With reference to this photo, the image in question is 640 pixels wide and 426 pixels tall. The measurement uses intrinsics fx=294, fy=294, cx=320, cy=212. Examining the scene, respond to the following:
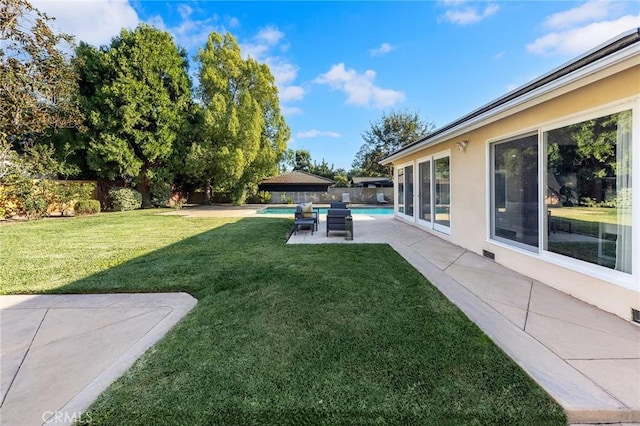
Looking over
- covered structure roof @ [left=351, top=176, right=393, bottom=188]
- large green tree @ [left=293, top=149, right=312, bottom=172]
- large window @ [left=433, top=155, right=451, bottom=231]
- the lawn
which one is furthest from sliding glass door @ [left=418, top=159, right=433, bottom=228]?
large green tree @ [left=293, top=149, right=312, bottom=172]

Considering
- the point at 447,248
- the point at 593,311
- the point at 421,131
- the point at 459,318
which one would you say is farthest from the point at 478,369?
the point at 421,131

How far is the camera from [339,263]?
619cm

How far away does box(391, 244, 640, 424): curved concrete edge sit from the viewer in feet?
7.20

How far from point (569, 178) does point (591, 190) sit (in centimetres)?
39

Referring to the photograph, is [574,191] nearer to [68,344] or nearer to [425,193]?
[425,193]

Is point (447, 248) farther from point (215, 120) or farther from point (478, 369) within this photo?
point (215, 120)

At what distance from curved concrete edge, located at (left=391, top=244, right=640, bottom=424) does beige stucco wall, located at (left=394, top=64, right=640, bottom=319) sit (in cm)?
146

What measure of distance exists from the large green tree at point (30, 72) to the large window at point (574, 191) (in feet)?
65.6

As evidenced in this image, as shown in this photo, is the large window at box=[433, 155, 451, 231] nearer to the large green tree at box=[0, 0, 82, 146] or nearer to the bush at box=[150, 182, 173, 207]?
the large green tree at box=[0, 0, 82, 146]

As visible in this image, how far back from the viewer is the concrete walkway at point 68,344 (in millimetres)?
2410

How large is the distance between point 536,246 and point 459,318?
8.85 ft

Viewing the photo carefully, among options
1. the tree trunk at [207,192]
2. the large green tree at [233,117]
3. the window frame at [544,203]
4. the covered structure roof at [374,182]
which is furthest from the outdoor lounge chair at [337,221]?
the covered structure roof at [374,182]

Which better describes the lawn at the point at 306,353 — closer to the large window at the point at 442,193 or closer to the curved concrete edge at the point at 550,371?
the curved concrete edge at the point at 550,371

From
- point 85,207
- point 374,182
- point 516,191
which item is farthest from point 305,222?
point 374,182
